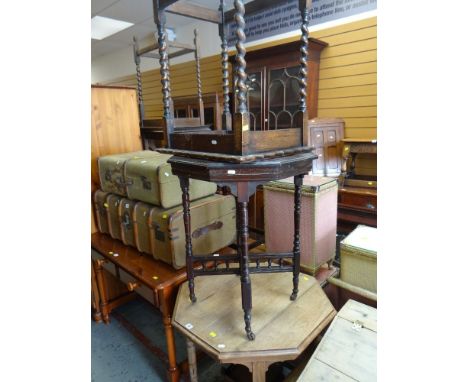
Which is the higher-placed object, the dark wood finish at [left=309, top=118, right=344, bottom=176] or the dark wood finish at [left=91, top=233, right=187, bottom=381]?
the dark wood finish at [left=309, top=118, right=344, bottom=176]

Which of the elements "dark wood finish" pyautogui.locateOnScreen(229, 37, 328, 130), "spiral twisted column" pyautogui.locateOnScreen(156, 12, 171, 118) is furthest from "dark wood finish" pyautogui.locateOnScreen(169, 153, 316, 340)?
"dark wood finish" pyautogui.locateOnScreen(229, 37, 328, 130)

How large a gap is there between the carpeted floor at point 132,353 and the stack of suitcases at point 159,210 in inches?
28.3

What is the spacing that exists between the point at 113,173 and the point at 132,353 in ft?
3.96

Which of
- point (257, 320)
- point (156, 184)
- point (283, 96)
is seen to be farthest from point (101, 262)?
point (283, 96)

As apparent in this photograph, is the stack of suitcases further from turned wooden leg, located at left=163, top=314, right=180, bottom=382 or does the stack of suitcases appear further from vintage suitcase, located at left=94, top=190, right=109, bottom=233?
turned wooden leg, located at left=163, top=314, right=180, bottom=382

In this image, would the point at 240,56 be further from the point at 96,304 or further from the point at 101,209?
the point at 96,304

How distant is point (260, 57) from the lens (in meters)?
3.13

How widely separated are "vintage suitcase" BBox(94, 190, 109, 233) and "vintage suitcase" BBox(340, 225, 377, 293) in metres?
1.58

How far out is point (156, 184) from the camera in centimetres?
166

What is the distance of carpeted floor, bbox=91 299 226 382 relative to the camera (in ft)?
5.98

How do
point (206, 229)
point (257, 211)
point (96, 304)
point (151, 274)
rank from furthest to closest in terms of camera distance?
point (257, 211) < point (96, 304) < point (206, 229) < point (151, 274)

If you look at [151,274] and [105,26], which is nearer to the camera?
[151,274]

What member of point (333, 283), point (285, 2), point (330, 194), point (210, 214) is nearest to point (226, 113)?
point (210, 214)
